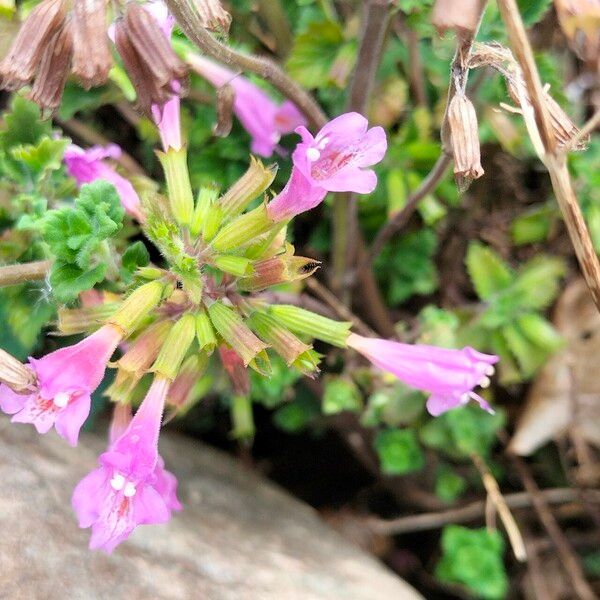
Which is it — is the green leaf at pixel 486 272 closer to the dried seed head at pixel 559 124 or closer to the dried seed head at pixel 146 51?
the dried seed head at pixel 559 124

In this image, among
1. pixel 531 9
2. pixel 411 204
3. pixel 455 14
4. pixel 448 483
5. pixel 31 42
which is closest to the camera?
pixel 455 14

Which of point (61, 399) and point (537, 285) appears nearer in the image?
point (61, 399)

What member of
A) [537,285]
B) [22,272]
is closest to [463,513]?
[537,285]

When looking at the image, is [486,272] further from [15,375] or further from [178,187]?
[15,375]

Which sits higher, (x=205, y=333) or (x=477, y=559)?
(x=205, y=333)

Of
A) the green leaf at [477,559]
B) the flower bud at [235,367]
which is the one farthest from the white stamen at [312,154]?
the green leaf at [477,559]

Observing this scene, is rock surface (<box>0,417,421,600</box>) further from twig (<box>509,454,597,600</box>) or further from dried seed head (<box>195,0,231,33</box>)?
dried seed head (<box>195,0,231,33</box>)
